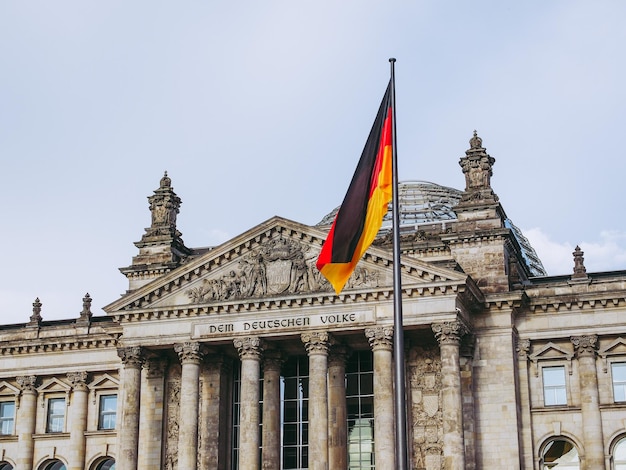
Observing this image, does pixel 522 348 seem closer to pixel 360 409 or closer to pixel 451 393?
pixel 451 393

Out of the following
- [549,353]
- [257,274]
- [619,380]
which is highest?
[257,274]

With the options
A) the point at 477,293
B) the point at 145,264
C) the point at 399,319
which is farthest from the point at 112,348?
the point at 399,319

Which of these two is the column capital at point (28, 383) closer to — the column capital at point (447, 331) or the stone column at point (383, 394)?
the stone column at point (383, 394)

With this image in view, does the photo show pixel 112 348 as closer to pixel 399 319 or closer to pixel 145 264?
pixel 145 264

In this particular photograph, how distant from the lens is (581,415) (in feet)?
150

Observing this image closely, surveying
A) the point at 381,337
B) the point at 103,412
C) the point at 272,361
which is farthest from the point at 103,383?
the point at 381,337

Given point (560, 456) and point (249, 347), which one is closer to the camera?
point (560, 456)

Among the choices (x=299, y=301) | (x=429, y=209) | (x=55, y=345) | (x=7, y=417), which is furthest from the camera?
(x=429, y=209)

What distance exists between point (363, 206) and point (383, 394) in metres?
19.0

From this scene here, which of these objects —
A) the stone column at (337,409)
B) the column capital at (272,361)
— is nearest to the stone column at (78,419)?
the column capital at (272,361)

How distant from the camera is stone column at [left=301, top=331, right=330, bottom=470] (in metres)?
43.7

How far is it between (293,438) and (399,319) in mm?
26737

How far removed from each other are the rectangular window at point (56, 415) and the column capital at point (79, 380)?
157 cm

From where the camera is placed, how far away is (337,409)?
46.2 meters
